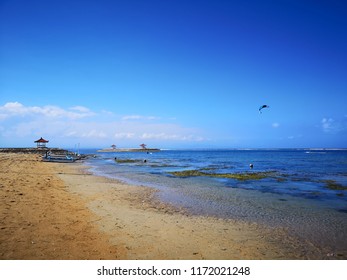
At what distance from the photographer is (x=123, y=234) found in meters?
8.32

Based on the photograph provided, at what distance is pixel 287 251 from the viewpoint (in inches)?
298

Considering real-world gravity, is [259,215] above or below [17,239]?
below

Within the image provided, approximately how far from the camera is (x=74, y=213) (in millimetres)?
10391

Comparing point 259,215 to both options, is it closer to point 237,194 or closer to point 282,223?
point 282,223

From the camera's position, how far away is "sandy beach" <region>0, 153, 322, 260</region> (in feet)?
22.1

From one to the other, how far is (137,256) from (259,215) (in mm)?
7739

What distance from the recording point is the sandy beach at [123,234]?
6.74 m
